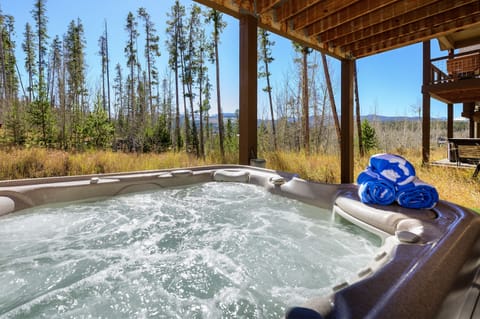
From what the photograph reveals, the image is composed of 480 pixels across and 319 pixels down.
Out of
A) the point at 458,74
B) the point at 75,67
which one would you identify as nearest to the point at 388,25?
the point at 458,74

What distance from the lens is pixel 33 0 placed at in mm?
10758

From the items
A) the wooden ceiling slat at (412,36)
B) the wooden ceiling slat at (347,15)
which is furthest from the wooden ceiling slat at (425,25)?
the wooden ceiling slat at (347,15)

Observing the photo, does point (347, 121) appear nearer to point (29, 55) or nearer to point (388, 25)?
point (388, 25)

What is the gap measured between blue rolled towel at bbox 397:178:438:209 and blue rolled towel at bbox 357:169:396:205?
6cm

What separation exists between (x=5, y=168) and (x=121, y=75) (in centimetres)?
1322

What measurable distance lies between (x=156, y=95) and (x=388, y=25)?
1345cm

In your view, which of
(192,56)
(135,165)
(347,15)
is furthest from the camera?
(192,56)

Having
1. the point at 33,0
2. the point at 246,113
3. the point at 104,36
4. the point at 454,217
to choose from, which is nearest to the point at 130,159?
the point at 246,113

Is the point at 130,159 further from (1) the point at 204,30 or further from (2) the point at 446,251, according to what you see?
(1) the point at 204,30

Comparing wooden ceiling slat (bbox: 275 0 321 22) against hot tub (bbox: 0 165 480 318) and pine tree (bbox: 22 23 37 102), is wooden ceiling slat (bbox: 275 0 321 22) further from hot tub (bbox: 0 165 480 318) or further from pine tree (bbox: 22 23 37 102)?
pine tree (bbox: 22 23 37 102)

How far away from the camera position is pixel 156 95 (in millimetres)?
14148

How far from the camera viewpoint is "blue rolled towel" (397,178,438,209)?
1.49 metres

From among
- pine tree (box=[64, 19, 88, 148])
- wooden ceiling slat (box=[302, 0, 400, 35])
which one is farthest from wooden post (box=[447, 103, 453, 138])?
pine tree (box=[64, 19, 88, 148])

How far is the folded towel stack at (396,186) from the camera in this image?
1497 millimetres
